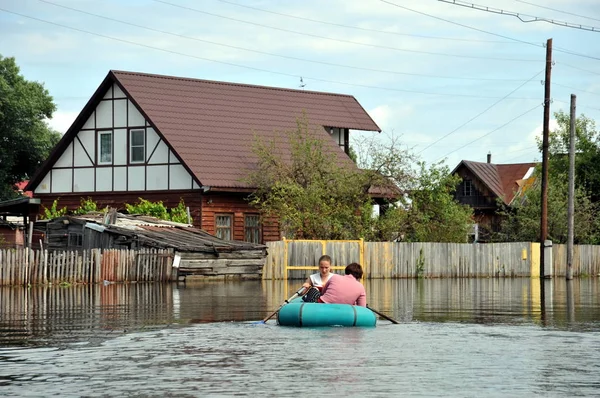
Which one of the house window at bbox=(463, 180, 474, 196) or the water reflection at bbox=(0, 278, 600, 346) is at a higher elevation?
the house window at bbox=(463, 180, 474, 196)

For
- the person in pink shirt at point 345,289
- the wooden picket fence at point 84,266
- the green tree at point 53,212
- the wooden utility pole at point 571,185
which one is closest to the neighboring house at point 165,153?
the green tree at point 53,212

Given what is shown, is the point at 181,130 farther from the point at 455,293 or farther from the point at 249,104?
the point at 455,293

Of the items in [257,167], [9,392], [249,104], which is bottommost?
[9,392]

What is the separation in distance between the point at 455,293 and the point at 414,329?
49.7ft

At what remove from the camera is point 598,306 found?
2881cm

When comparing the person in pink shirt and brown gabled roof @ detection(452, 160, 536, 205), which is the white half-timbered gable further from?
brown gabled roof @ detection(452, 160, 536, 205)

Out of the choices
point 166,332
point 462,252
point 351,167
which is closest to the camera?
point 166,332

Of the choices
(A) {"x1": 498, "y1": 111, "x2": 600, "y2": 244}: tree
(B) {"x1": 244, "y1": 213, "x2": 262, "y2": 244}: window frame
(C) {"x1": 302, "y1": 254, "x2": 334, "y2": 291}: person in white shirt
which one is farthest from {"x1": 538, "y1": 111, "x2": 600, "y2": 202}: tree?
(C) {"x1": 302, "y1": 254, "x2": 334, "y2": 291}: person in white shirt

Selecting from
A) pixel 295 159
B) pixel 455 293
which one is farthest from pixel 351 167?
pixel 455 293

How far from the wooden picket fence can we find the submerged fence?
5834 millimetres

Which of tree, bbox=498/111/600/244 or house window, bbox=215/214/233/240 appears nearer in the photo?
house window, bbox=215/214/233/240

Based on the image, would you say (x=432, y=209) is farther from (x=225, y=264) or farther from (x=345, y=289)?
(x=345, y=289)

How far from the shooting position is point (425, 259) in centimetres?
A: 4978

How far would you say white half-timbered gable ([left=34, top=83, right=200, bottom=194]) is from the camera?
51.8 meters
